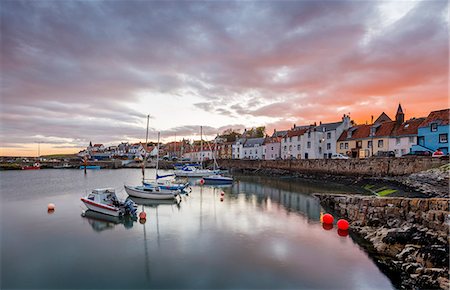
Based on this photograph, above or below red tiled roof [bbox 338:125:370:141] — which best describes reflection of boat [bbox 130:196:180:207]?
below

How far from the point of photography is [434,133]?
123 feet

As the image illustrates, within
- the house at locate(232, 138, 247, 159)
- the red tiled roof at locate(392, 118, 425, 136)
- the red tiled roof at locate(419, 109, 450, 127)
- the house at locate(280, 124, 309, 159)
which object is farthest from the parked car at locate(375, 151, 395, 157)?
the house at locate(232, 138, 247, 159)

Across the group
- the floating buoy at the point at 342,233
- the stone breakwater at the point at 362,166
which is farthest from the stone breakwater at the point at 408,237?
the stone breakwater at the point at 362,166

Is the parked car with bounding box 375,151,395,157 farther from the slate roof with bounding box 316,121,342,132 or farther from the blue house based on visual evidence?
the slate roof with bounding box 316,121,342,132

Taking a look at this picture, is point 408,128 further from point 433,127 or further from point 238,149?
point 238,149

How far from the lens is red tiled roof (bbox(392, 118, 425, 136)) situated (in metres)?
41.8

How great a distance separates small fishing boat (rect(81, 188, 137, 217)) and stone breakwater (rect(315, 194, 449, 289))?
17043 millimetres

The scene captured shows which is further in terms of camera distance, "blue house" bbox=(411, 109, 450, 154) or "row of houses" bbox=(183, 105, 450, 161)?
"row of houses" bbox=(183, 105, 450, 161)

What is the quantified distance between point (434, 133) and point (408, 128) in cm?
557

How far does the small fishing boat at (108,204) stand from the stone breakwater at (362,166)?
3333cm

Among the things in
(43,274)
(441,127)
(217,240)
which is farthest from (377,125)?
(43,274)

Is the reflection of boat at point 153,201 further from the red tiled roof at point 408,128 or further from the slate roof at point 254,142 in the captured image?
the slate roof at point 254,142

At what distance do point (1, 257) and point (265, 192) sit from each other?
28333 mm

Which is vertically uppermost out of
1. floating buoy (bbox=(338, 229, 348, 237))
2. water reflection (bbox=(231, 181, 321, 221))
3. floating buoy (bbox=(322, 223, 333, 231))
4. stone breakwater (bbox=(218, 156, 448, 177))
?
stone breakwater (bbox=(218, 156, 448, 177))
